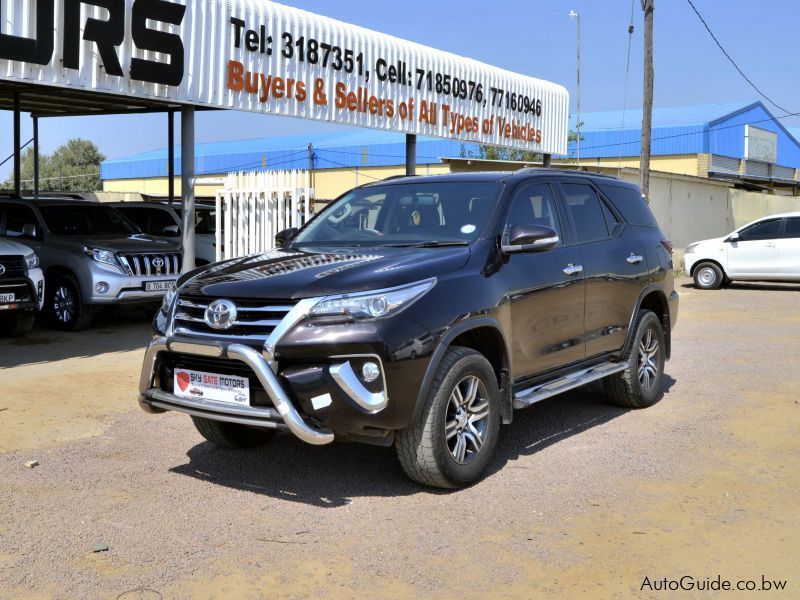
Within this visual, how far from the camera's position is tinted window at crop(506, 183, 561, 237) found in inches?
246

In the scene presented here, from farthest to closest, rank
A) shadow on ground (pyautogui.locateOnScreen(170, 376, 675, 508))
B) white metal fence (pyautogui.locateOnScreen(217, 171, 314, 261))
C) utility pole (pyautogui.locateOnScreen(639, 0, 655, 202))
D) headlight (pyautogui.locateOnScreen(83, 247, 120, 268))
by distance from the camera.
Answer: utility pole (pyautogui.locateOnScreen(639, 0, 655, 202)) → white metal fence (pyautogui.locateOnScreen(217, 171, 314, 261)) → headlight (pyautogui.locateOnScreen(83, 247, 120, 268)) → shadow on ground (pyautogui.locateOnScreen(170, 376, 675, 508))

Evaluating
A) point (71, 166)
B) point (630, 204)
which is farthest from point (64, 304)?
point (71, 166)

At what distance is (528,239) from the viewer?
18.9ft

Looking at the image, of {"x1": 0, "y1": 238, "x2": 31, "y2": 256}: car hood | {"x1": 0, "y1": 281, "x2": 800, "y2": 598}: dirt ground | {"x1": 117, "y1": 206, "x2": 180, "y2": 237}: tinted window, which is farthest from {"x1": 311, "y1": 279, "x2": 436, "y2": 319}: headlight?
{"x1": 117, "y1": 206, "x2": 180, "y2": 237}: tinted window

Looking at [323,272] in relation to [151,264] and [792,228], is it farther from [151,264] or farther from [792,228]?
[792,228]

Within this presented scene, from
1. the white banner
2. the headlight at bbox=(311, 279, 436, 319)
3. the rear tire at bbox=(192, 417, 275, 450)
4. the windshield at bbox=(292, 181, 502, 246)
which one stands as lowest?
the rear tire at bbox=(192, 417, 275, 450)

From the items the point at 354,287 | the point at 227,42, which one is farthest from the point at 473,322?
the point at 227,42

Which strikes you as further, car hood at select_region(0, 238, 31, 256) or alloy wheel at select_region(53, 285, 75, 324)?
alloy wheel at select_region(53, 285, 75, 324)

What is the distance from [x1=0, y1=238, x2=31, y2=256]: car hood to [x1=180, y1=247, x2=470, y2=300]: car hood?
5801 mm

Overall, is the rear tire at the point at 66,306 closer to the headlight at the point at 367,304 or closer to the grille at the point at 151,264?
the grille at the point at 151,264

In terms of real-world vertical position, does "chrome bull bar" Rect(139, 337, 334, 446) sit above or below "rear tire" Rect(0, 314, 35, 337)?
above

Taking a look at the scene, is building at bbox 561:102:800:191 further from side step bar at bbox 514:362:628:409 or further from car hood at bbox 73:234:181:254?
side step bar at bbox 514:362:628:409

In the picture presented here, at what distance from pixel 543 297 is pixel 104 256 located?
764 cm

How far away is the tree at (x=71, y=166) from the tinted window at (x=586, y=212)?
58.0 meters
